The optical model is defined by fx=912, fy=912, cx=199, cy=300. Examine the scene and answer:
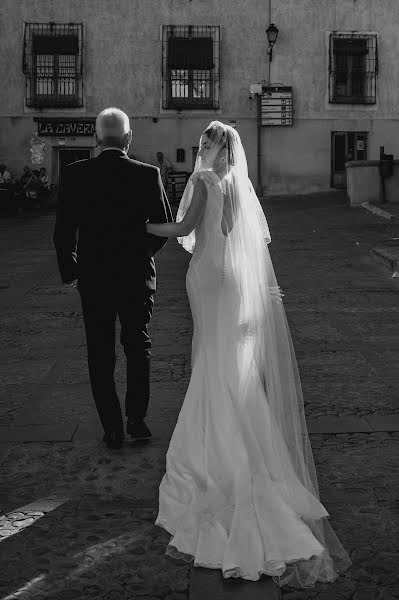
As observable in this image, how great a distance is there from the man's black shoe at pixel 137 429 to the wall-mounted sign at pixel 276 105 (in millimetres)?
23764

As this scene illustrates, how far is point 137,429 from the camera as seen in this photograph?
5.38m

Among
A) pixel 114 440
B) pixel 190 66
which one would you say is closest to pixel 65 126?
pixel 190 66

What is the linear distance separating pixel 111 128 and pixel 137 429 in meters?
1.75

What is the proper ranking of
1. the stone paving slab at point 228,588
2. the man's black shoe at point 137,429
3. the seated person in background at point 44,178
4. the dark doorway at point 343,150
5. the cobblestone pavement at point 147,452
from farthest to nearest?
1. the dark doorway at point 343,150
2. the seated person in background at point 44,178
3. the man's black shoe at point 137,429
4. the cobblestone pavement at point 147,452
5. the stone paving slab at point 228,588

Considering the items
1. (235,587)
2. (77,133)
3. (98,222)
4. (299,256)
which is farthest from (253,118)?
(235,587)

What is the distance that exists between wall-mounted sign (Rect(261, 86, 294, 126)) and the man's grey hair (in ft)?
77.4

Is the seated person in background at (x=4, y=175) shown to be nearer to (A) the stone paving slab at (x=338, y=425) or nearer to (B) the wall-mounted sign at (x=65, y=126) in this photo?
(B) the wall-mounted sign at (x=65, y=126)

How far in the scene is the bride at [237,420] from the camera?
3729 mm

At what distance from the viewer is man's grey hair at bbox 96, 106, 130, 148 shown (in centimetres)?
512

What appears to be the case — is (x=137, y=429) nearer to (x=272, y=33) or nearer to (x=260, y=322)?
(x=260, y=322)

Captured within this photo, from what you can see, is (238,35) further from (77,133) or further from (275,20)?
(77,133)

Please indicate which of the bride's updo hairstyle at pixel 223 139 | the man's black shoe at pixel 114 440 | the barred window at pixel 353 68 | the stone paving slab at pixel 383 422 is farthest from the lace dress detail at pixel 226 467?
the barred window at pixel 353 68

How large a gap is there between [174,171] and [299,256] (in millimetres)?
13697

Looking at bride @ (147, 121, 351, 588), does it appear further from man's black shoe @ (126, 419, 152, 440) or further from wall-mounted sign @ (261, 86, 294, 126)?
wall-mounted sign @ (261, 86, 294, 126)
